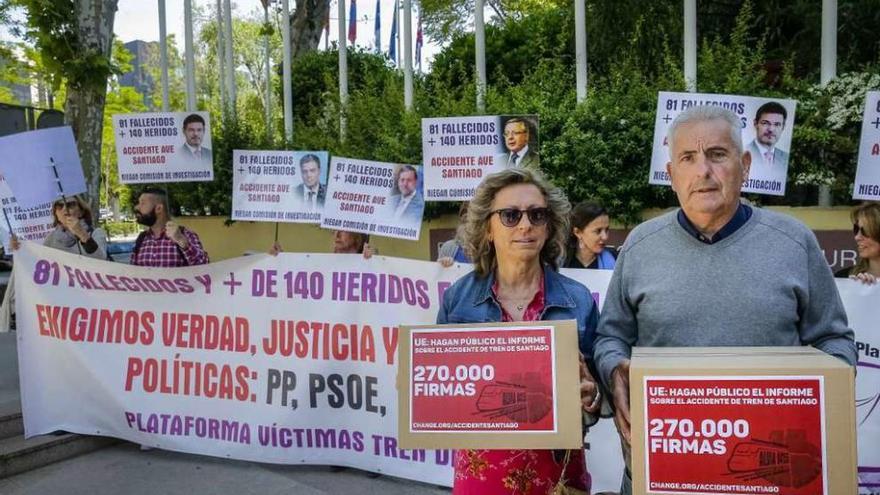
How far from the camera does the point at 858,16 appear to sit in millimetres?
9016

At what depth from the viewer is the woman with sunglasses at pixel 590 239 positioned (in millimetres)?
4961

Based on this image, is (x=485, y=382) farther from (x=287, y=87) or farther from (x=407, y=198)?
(x=287, y=87)

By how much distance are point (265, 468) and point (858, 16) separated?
329 inches

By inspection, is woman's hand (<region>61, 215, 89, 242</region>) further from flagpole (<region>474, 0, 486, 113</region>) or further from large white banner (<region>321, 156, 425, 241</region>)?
flagpole (<region>474, 0, 486, 113</region>)

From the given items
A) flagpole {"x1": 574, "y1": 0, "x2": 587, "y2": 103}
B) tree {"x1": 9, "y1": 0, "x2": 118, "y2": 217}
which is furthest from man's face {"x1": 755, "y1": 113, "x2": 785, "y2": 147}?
tree {"x1": 9, "y1": 0, "x2": 118, "y2": 217}

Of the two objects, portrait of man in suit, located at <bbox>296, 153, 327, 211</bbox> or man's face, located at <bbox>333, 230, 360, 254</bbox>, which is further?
portrait of man in suit, located at <bbox>296, 153, 327, 211</bbox>

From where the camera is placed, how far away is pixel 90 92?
851 centimetres

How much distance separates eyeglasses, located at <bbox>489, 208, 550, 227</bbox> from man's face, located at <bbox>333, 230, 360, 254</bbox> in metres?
3.33

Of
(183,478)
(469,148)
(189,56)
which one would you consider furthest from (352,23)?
(183,478)

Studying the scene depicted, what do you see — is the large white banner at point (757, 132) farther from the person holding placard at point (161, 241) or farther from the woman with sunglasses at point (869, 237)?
the person holding placard at point (161, 241)

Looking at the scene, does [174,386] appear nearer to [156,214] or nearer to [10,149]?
[156,214]

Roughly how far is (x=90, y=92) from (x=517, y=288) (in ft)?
24.5

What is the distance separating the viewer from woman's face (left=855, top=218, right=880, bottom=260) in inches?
166

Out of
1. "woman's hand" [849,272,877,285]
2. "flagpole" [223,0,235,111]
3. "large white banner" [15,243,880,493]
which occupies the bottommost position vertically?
"large white banner" [15,243,880,493]
